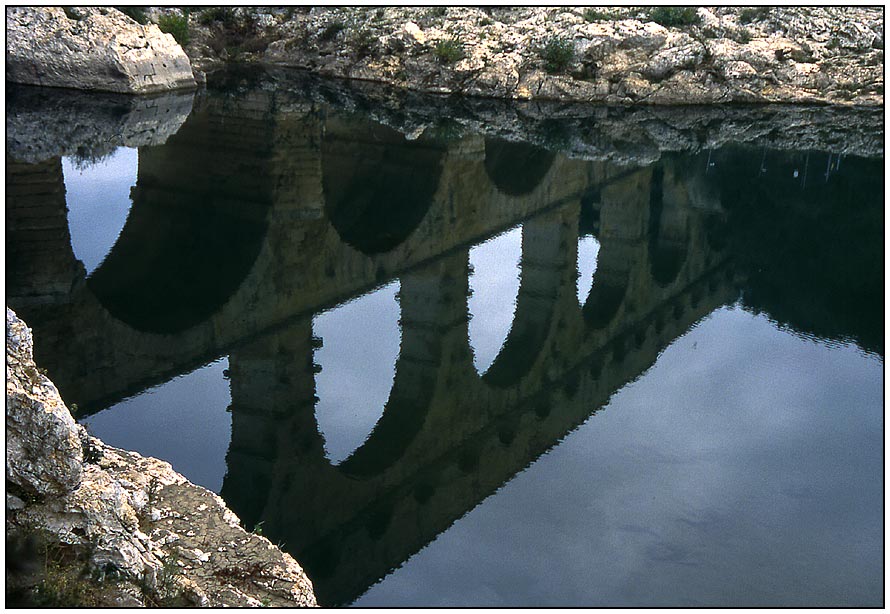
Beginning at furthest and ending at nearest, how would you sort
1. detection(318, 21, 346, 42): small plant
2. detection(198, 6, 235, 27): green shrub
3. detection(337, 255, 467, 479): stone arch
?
detection(198, 6, 235, 27): green shrub → detection(318, 21, 346, 42): small plant → detection(337, 255, 467, 479): stone arch

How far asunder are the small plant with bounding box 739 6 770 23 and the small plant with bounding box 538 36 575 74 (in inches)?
184

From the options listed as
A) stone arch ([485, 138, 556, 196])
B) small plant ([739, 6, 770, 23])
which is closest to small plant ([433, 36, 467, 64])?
stone arch ([485, 138, 556, 196])

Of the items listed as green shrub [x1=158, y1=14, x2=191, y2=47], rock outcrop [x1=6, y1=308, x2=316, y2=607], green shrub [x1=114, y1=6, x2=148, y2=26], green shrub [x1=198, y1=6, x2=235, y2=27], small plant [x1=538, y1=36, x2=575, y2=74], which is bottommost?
rock outcrop [x1=6, y1=308, x2=316, y2=607]

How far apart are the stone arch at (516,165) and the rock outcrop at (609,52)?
455 centimetres

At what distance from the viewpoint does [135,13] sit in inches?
731

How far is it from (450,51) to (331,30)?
Answer: 11.1 feet

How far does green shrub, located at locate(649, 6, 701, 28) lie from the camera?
69.9 feet

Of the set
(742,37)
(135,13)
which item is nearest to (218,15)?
(135,13)

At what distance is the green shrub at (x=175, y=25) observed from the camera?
20.8 m

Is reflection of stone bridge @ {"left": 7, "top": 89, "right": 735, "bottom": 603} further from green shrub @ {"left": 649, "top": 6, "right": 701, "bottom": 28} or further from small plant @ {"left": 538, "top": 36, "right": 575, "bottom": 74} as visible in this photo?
green shrub @ {"left": 649, "top": 6, "right": 701, "bottom": 28}

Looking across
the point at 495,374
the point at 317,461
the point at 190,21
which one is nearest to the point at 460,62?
the point at 190,21

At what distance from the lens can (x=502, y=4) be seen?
69.3ft

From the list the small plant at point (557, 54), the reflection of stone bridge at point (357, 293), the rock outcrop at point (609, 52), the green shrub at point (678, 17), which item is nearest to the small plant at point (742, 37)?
the rock outcrop at point (609, 52)

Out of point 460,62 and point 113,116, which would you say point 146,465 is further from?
point 460,62
